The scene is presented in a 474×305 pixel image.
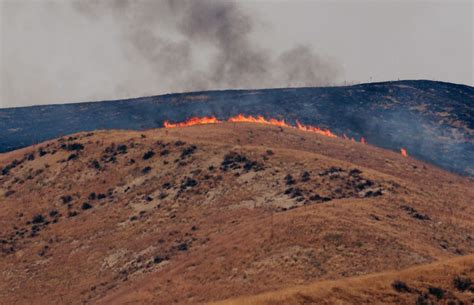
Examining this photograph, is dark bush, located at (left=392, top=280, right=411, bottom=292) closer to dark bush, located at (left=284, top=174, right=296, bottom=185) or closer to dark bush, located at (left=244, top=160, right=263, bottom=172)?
dark bush, located at (left=284, top=174, right=296, bottom=185)

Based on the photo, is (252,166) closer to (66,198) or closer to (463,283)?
(66,198)

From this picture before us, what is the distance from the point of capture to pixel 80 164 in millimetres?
74562

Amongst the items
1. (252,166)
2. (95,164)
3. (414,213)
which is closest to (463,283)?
(414,213)

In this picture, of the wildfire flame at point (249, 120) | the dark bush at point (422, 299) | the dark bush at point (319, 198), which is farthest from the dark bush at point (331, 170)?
the wildfire flame at point (249, 120)

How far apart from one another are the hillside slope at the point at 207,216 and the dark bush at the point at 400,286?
26.1 inches

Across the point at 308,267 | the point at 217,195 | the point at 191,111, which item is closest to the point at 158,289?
the point at 308,267

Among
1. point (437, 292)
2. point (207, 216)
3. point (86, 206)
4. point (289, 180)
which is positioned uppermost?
point (289, 180)

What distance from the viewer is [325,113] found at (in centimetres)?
10981

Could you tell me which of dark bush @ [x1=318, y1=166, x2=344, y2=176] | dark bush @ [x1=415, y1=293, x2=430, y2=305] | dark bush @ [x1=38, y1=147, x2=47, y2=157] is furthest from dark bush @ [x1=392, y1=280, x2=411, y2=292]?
dark bush @ [x1=38, y1=147, x2=47, y2=157]

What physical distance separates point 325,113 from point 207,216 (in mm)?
58943

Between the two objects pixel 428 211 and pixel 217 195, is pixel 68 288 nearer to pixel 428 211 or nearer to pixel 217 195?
pixel 217 195

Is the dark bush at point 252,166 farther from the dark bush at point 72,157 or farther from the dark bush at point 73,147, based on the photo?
the dark bush at point 73,147

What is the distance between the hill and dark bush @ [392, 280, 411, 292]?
222 feet

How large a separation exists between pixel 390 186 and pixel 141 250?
23.6 meters
